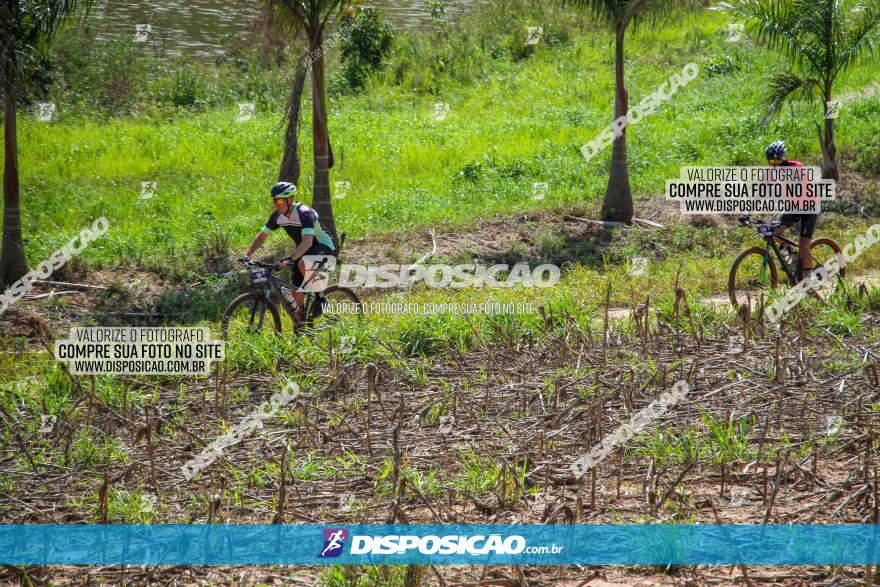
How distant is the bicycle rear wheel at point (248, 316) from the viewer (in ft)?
32.1

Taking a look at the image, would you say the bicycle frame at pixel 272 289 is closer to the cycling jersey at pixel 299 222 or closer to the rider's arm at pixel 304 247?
the rider's arm at pixel 304 247

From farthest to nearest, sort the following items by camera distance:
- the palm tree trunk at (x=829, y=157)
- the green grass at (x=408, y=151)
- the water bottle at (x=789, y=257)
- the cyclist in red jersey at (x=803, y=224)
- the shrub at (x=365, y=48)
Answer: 1. the shrub at (x=365, y=48)
2. the palm tree trunk at (x=829, y=157)
3. the green grass at (x=408, y=151)
4. the water bottle at (x=789, y=257)
5. the cyclist in red jersey at (x=803, y=224)

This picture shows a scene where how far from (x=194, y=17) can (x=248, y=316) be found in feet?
76.1

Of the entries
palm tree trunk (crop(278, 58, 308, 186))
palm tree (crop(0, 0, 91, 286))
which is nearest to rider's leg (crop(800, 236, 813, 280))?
palm tree trunk (crop(278, 58, 308, 186))

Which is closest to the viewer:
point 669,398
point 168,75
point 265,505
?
point 265,505

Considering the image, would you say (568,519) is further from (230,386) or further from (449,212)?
(449,212)

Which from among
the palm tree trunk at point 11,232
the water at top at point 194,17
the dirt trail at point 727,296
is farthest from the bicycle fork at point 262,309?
the water at top at point 194,17

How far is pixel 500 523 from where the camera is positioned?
5.54m

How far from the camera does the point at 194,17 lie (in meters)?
30.7

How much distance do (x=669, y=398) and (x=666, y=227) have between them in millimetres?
8863

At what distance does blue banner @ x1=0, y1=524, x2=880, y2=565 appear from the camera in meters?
5.06

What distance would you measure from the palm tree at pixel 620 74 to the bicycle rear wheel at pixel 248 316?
24.4 ft

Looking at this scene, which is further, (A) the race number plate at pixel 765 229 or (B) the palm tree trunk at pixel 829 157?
(B) the palm tree trunk at pixel 829 157

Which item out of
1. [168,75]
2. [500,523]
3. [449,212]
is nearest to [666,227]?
[449,212]
